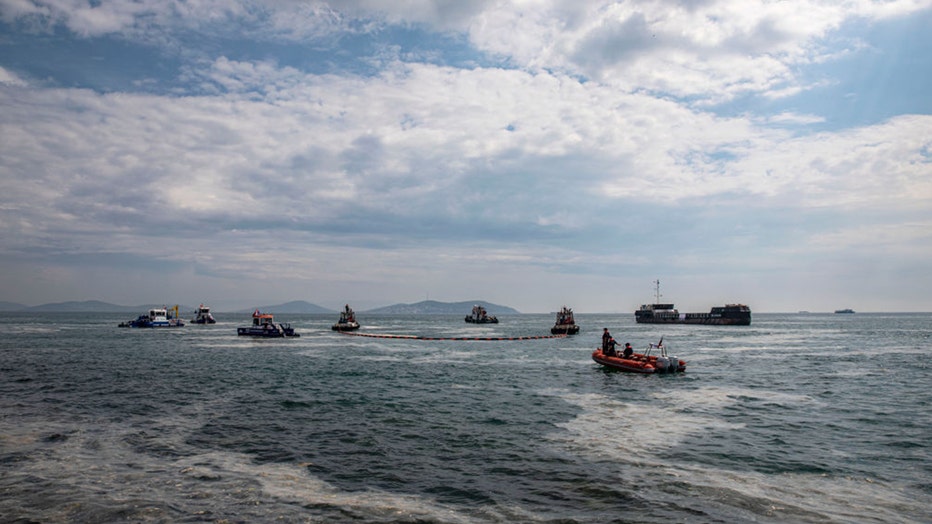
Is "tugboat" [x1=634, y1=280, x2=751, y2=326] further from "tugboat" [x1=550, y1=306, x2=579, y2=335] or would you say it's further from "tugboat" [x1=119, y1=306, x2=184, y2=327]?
"tugboat" [x1=119, y1=306, x2=184, y2=327]

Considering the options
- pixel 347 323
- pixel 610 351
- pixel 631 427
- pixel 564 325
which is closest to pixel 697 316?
pixel 564 325

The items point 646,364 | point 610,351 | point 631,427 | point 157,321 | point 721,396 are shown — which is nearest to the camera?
point 631,427

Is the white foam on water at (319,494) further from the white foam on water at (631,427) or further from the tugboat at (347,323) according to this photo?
the tugboat at (347,323)

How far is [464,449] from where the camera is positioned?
1852 centimetres

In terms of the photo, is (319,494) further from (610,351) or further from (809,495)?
(610,351)

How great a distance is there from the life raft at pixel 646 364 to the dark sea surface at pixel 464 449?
159 centimetres

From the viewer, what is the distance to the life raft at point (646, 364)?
127ft

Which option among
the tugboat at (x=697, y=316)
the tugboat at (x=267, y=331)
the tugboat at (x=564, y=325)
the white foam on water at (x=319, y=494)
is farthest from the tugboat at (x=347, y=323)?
the tugboat at (x=697, y=316)

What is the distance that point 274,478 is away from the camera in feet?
49.3

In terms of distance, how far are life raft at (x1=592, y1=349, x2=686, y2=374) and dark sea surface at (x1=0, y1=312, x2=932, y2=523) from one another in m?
1.59

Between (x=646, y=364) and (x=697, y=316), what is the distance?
14920 cm

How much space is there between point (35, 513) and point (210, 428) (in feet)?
30.1

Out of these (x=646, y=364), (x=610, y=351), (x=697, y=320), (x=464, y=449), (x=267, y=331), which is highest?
(x=610, y=351)

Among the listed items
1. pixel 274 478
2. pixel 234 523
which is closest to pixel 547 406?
pixel 274 478
